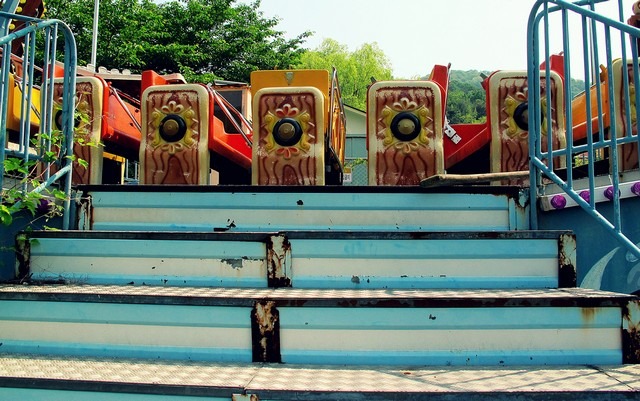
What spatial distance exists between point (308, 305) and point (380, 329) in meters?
0.27

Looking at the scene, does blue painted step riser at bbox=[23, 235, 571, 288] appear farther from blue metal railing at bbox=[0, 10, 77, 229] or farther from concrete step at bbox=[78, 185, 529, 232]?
blue metal railing at bbox=[0, 10, 77, 229]

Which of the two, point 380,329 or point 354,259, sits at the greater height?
point 354,259

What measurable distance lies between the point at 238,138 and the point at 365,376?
3751mm

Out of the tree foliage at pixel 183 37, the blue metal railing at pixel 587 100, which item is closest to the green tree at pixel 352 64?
the tree foliage at pixel 183 37

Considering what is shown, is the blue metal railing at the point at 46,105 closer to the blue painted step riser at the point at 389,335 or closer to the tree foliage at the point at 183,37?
the blue painted step riser at the point at 389,335

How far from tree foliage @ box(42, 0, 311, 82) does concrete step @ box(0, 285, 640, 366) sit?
57.3ft

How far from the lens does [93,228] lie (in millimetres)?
2646

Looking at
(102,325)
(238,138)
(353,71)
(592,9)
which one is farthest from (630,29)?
(353,71)

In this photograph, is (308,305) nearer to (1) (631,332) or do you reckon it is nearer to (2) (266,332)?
(2) (266,332)

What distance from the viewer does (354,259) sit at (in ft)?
7.19

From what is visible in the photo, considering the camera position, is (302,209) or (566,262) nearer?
(566,262)

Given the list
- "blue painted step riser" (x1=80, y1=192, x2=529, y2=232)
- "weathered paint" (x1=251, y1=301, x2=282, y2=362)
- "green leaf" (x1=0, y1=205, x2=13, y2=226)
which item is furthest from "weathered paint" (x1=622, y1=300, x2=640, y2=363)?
"green leaf" (x1=0, y1=205, x2=13, y2=226)

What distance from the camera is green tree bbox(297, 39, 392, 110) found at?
43.9 m

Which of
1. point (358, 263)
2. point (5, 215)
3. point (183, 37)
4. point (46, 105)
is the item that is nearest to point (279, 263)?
point (358, 263)
